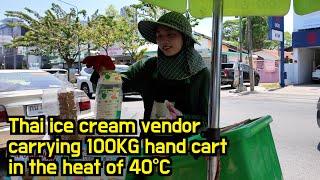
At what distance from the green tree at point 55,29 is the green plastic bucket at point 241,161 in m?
35.9

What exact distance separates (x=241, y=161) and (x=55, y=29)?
37238mm

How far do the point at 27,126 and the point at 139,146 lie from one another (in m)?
0.64

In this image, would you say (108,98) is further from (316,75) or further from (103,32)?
(103,32)

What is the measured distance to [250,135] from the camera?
1747 millimetres

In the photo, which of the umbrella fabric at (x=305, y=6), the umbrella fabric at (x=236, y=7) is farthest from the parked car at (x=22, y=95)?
the umbrella fabric at (x=305, y=6)

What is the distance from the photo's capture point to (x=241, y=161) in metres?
1.67

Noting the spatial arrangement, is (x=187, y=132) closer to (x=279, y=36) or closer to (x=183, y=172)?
(x=183, y=172)

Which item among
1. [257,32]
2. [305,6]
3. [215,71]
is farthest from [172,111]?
[257,32]

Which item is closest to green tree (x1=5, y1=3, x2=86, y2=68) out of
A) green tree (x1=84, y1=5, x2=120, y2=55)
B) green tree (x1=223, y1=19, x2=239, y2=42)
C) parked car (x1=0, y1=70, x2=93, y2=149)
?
green tree (x1=84, y1=5, x2=120, y2=55)

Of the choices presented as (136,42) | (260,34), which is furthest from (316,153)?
(260,34)

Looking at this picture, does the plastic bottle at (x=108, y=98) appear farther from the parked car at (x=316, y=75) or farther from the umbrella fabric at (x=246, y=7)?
the parked car at (x=316, y=75)

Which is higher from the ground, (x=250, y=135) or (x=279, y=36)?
(x=279, y=36)

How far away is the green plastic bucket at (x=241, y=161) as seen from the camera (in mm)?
1680

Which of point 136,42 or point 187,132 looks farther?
point 136,42
